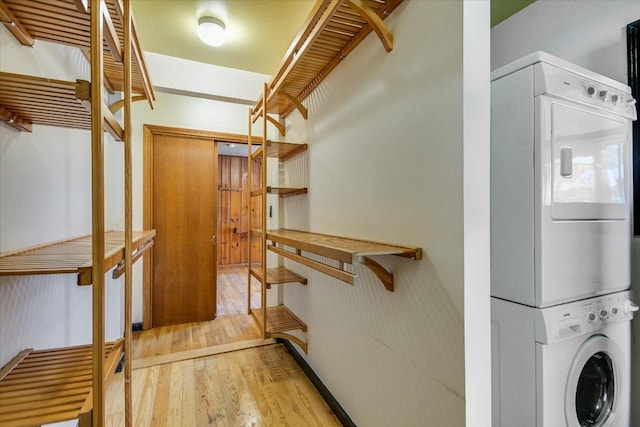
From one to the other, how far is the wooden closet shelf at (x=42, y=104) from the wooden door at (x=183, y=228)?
1.98 meters

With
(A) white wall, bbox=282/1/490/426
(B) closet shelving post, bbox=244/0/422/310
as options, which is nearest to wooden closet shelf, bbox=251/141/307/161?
(B) closet shelving post, bbox=244/0/422/310

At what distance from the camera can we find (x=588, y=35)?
1.76 meters

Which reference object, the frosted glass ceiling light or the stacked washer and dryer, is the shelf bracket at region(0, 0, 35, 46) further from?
the stacked washer and dryer

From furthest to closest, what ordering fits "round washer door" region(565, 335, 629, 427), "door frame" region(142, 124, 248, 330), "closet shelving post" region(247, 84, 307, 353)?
"door frame" region(142, 124, 248, 330) → "closet shelving post" region(247, 84, 307, 353) → "round washer door" region(565, 335, 629, 427)

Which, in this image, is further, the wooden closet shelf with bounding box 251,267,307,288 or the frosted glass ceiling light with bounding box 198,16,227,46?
the wooden closet shelf with bounding box 251,267,307,288

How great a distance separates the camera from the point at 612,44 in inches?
66.6

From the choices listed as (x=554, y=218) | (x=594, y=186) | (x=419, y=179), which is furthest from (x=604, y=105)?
(x=419, y=179)

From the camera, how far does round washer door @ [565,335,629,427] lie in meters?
1.42

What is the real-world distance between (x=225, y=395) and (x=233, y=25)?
97.7 inches

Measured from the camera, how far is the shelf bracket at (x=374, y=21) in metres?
1.21

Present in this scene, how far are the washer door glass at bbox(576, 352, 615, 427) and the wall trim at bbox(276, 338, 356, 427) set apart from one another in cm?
113

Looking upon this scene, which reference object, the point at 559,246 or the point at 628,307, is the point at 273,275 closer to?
the point at 559,246

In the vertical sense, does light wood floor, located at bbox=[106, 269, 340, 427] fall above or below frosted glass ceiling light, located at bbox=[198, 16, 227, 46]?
below

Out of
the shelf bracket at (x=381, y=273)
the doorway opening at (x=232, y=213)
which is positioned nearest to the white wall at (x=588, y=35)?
the shelf bracket at (x=381, y=273)
